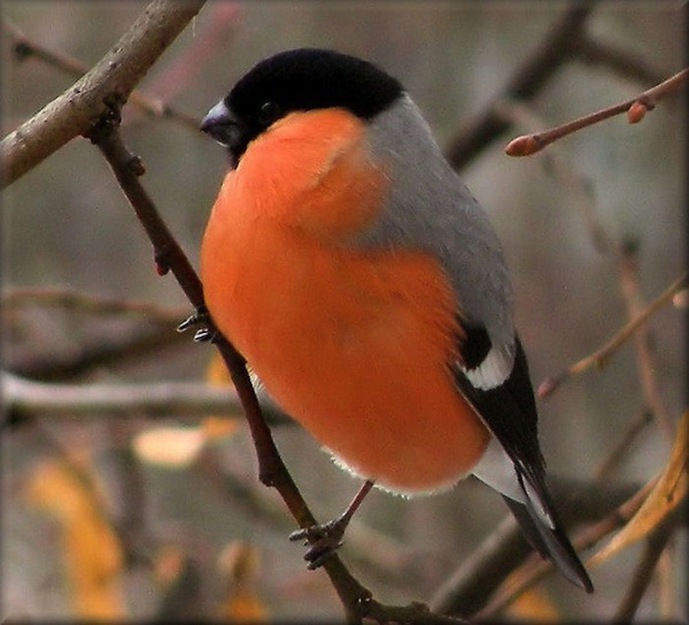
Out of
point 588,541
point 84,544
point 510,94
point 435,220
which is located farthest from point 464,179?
point 435,220

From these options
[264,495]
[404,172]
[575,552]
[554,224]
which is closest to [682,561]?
[554,224]

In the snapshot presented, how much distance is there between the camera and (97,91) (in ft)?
2.53

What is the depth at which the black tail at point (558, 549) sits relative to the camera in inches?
44.9

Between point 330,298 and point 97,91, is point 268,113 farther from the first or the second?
point 97,91

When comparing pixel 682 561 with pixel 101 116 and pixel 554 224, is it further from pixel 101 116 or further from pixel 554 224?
pixel 101 116

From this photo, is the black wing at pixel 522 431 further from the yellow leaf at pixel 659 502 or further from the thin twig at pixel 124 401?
the thin twig at pixel 124 401

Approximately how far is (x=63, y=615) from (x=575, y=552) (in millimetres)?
1276

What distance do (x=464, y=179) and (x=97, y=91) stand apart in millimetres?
1708

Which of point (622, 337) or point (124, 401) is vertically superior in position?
point (622, 337)

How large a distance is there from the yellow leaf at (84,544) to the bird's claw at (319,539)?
60cm

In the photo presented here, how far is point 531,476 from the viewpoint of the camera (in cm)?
121

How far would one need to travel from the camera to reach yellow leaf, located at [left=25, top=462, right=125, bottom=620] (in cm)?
165

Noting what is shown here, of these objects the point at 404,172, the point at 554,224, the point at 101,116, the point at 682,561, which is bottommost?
the point at 682,561

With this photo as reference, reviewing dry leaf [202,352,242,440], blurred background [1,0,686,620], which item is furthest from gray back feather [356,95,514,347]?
blurred background [1,0,686,620]
